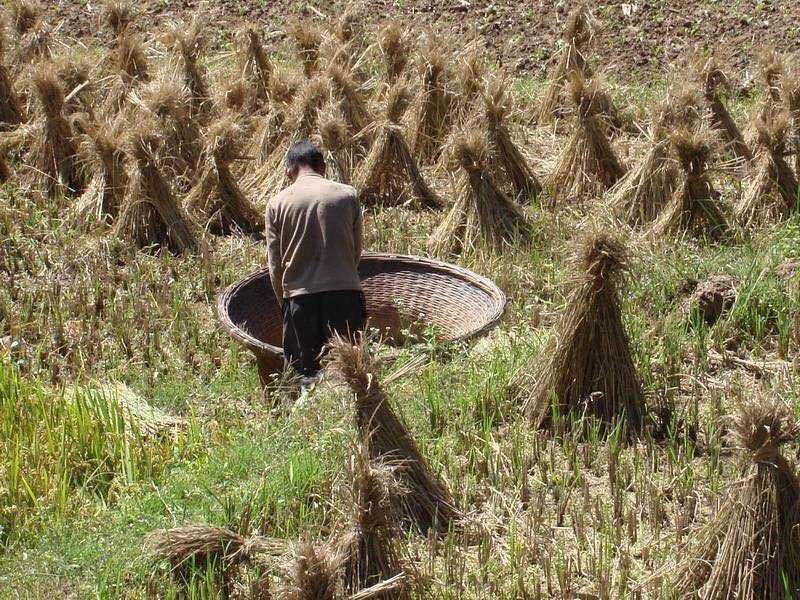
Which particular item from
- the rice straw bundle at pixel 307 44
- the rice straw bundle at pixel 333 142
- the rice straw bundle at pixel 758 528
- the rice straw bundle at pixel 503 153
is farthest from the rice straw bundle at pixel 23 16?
the rice straw bundle at pixel 758 528

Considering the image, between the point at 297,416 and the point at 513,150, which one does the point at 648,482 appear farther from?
the point at 513,150

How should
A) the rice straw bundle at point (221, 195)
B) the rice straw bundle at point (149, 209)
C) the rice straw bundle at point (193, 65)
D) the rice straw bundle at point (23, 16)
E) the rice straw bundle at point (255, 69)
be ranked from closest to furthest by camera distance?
1. the rice straw bundle at point (149, 209)
2. the rice straw bundle at point (221, 195)
3. the rice straw bundle at point (193, 65)
4. the rice straw bundle at point (255, 69)
5. the rice straw bundle at point (23, 16)

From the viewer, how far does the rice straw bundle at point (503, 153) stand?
834 cm

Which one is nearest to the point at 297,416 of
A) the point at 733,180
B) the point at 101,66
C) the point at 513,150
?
the point at 513,150

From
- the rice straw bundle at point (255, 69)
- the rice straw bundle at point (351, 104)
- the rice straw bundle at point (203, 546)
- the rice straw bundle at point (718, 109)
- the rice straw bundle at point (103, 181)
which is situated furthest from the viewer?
the rice straw bundle at point (255, 69)

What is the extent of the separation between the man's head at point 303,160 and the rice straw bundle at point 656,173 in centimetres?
277

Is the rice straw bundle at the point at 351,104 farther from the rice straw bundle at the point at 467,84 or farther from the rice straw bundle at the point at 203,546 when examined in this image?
the rice straw bundle at the point at 203,546

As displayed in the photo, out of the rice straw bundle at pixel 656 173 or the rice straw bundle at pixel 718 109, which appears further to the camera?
the rice straw bundle at pixel 718 109

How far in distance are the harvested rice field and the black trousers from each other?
15 cm

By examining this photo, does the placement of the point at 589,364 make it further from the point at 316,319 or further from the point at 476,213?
the point at 476,213

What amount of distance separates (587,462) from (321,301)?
1553 millimetres

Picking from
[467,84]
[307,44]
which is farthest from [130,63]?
[467,84]

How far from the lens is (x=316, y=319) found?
19.7 ft

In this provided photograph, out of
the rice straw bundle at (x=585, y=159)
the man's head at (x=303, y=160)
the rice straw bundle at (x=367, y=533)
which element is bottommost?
the rice straw bundle at (x=367, y=533)
